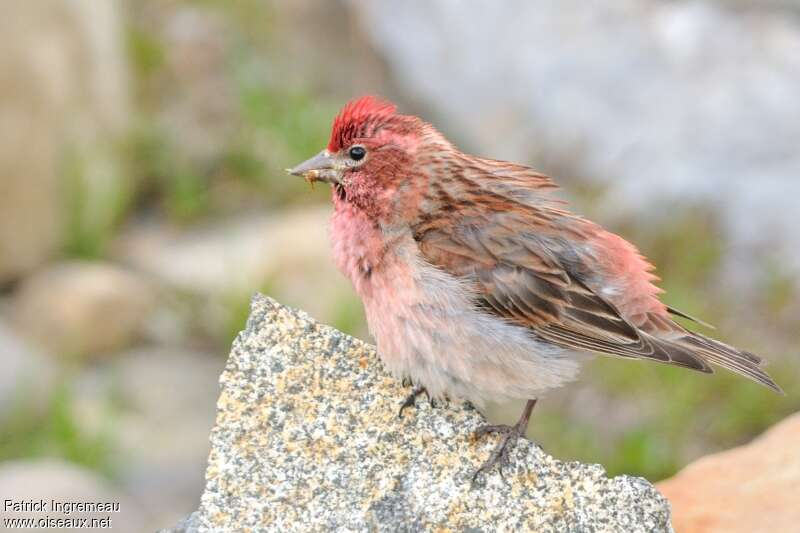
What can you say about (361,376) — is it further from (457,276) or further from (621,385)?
(621,385)

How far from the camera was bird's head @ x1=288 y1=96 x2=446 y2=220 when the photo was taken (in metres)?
4.77

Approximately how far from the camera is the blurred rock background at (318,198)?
792 centimetres

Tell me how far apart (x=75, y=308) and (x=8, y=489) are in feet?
7.54

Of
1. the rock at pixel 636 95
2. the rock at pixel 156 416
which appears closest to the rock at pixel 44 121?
the rock at pixel 156 416

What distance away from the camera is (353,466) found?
163 inches

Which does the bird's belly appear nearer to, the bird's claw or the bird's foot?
the bird's claw

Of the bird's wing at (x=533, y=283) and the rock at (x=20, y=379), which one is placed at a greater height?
the rock at (x=20, y=379)

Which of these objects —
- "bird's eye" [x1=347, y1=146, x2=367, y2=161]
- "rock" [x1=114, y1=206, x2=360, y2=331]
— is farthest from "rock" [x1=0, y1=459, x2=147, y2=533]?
"bird's eye" [x1=347, y1=146, x2=367, y2=161]

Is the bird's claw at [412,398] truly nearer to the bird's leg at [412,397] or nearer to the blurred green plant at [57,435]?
the bird's leg at [412,397]

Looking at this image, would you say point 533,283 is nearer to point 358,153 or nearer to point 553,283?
point 553,283

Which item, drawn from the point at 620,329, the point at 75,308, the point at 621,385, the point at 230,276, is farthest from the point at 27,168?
the point at 620,329

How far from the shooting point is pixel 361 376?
14.6 ft

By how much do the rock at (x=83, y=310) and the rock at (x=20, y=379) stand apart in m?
0.46

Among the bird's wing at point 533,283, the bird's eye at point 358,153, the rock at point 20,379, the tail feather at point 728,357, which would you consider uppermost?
the rock at point 20,379
